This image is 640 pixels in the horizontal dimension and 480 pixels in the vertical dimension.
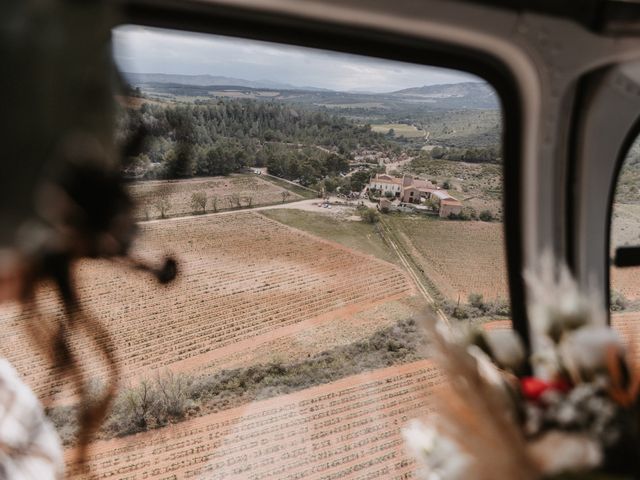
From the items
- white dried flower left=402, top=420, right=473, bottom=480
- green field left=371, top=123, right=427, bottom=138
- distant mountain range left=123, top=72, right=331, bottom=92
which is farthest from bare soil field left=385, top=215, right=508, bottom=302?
white dried flower left=402, top=420, right=473, bottom=480

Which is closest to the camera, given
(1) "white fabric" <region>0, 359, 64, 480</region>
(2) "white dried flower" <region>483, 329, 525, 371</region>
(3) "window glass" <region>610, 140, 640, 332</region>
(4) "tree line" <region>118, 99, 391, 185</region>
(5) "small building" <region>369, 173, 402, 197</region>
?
(2) "white dried flower" <region>483, 329, 525, 371</region>

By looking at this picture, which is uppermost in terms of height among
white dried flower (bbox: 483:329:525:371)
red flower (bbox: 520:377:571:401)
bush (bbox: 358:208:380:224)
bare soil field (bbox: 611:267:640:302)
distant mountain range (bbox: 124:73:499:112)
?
distant mountain range (bbox: 124:73:499:112)

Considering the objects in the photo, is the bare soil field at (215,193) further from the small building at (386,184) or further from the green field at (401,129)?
the green field at (401,129)

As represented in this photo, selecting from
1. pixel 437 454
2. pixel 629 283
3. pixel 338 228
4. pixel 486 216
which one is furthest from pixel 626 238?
pixel 437 454

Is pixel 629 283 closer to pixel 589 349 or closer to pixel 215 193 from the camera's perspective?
pixel 589 349

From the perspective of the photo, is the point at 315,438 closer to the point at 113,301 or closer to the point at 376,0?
the point at 113,301

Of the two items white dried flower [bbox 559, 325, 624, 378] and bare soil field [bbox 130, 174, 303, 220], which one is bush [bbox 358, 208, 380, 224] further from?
white dried flower [bbox 559, 325, 624, 378]
